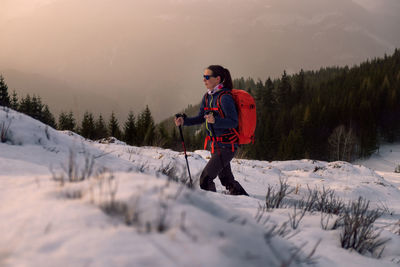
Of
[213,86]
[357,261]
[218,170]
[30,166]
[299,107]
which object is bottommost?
[357,261]

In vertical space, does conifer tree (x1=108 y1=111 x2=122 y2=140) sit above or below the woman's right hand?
above

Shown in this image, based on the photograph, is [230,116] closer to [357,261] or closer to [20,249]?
[357,261]

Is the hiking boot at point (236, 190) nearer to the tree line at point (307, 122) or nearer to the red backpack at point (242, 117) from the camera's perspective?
the red backpack at point (242, 117)

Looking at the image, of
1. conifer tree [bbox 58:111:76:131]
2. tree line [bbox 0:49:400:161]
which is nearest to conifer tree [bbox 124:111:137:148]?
tree line [bbox 0:49:400:161]

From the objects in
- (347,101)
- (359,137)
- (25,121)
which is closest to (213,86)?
(25,121)

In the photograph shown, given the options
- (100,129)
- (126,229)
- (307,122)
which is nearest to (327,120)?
(307,122)

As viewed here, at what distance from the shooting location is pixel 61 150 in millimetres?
2732

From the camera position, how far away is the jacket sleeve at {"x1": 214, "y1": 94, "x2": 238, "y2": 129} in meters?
3.55

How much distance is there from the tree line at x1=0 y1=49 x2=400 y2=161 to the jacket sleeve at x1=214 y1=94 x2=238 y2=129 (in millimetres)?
35963

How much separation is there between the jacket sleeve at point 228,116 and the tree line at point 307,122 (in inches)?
1416

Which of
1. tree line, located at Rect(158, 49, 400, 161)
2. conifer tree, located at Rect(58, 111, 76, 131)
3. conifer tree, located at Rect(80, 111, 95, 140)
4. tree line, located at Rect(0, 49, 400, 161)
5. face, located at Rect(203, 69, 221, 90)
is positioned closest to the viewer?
face, located at Rect(203, 69, 221, 90)

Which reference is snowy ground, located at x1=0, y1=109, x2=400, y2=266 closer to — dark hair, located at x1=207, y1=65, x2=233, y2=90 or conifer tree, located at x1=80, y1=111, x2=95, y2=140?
dark hair, located at x1=207, y1=65, x2=233, y2=90

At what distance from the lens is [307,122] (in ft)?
166

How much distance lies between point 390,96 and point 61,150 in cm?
7050
